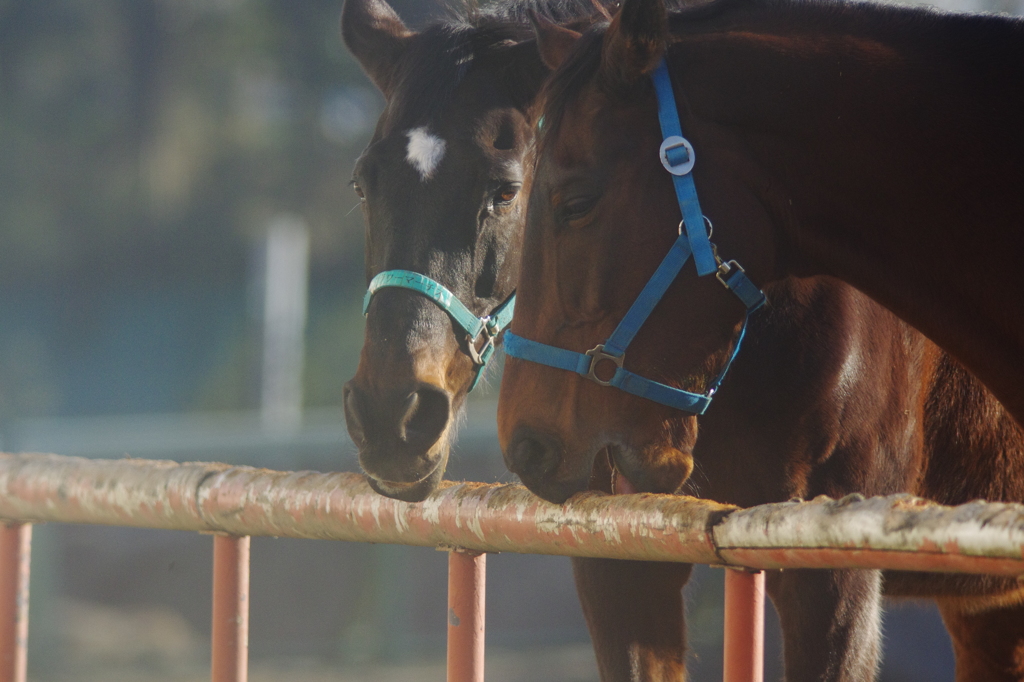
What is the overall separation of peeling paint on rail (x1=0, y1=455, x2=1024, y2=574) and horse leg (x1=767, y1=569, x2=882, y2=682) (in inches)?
33.3

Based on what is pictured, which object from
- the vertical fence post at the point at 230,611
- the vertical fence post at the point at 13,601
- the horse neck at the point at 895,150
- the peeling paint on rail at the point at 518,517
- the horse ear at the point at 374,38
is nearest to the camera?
the peeling paint on rail at the point at 518,517

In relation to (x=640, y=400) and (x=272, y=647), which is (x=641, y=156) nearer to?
(x=640, y=400)

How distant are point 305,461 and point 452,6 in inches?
234

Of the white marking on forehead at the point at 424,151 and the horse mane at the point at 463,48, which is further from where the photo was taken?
the horse mane at the point at 463,48

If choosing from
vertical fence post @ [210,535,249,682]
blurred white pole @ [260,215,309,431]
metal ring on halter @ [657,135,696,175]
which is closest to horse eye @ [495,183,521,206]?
metal ring on halter @ [657,135,696,175]

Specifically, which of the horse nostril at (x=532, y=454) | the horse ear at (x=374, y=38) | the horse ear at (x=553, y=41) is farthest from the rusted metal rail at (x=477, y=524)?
the horse ear at (x=374, y=38)

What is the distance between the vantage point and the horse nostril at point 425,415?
2348 millimetres

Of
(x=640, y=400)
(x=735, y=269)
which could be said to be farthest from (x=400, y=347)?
(x=735, y=269)

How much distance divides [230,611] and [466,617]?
57 centimetres

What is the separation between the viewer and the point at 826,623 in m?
2.28

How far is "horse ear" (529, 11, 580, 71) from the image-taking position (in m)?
2.44

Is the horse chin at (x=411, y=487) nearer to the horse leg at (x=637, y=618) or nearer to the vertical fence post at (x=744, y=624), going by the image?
the horse leg at (x=637, y=618)

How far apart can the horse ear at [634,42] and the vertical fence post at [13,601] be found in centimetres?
165

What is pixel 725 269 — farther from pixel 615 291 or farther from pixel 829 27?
pixel 829 27
